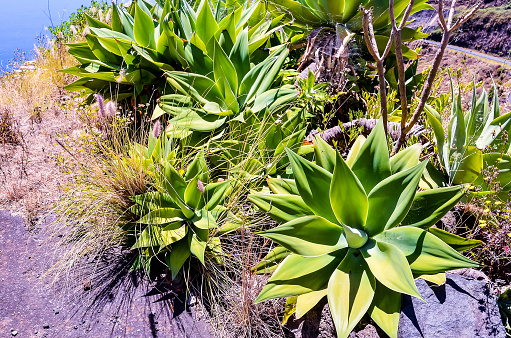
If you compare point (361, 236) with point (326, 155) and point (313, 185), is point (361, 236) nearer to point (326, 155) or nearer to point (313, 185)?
point (313, 185)

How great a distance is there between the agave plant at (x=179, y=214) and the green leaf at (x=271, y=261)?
45 cm

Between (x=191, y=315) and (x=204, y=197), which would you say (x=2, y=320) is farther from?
(x=204, y=197)

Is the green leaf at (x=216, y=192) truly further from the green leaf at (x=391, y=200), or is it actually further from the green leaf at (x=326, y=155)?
the green leaf at (x=391, y=200)

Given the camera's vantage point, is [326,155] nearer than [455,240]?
No

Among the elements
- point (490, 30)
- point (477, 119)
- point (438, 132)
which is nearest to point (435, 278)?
point (438, 132)

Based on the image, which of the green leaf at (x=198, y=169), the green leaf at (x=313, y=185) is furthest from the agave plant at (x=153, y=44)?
the green leaf at (x=313, y=185)

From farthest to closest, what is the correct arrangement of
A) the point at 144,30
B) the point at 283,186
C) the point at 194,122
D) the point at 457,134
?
the point at 144,30 → the point at 194,122 → the point at 457,134 → the point at 283,186

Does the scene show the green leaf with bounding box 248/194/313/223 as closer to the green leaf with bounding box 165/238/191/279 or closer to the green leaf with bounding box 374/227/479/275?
the green leaf with bounding box 374/227/479/275

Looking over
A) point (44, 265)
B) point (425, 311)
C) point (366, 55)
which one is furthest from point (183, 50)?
point (425, 311)

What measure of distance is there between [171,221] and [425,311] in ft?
5.50

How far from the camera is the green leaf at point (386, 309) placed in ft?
5.15

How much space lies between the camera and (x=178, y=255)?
238 cm

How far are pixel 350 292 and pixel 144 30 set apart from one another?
3.24 metres

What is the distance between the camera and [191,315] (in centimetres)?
232
